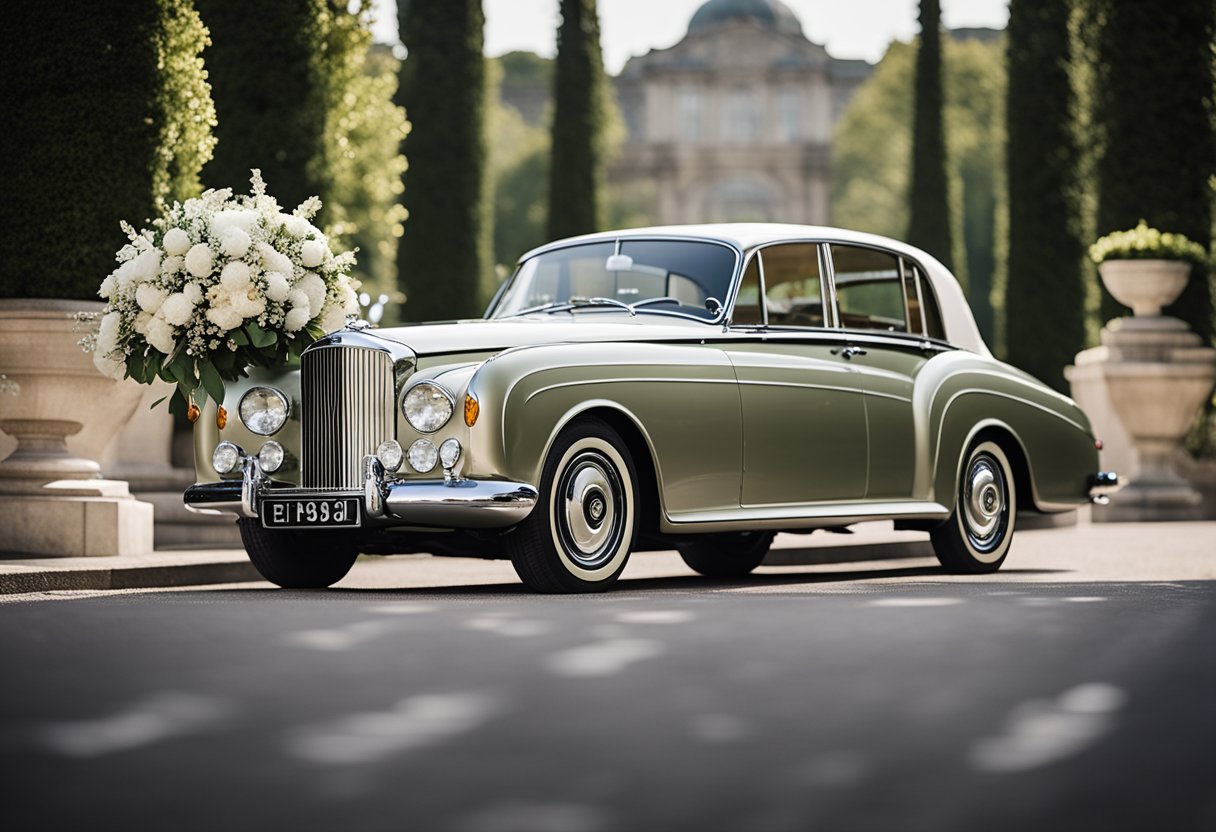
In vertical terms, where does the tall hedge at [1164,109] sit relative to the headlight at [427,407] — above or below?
above

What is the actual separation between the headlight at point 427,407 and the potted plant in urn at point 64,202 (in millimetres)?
3428

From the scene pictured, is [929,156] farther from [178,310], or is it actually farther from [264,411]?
[264,411]

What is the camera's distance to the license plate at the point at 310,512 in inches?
334

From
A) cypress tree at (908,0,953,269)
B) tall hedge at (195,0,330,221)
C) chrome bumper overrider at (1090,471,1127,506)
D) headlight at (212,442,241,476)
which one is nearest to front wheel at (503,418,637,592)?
headlight at (212,442,241,476)

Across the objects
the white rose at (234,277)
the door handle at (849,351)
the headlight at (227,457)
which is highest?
the white rose at (234,277)

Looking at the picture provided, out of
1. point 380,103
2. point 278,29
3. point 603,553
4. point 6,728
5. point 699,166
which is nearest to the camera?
point 6,728

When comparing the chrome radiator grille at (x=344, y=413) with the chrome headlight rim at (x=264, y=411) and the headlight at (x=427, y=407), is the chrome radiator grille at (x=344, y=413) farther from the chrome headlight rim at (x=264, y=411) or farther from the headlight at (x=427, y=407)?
the chrome headlight rim at (x=264, y=411)

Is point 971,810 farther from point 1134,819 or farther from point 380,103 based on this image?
point 380,103

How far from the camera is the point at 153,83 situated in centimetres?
1158

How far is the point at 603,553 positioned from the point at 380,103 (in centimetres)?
2558

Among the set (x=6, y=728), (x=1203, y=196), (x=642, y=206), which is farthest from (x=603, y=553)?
(x=642, y=206)

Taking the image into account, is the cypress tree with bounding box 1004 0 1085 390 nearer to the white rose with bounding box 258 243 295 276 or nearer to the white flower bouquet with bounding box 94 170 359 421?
the white flower bouquet with bounding box 94 170 359 421

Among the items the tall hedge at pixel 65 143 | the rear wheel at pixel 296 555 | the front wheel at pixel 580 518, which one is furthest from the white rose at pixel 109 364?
the front wheel at pixel 580 518

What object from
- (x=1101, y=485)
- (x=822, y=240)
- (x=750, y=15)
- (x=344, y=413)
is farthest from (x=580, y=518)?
(x=750, y=15)
